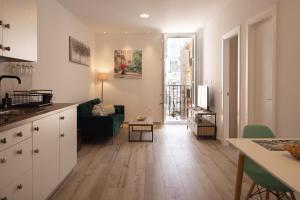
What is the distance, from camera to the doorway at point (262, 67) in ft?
10.8

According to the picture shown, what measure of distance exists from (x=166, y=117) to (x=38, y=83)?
15.8ft

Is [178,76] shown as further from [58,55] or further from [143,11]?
[58,55]

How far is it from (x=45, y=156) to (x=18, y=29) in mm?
1251

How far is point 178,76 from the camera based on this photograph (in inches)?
323

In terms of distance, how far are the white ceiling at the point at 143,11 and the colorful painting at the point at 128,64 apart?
71 centimetres

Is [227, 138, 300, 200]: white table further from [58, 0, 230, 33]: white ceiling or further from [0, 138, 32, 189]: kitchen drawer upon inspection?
[58, 0, 230, 33]: white ceiling

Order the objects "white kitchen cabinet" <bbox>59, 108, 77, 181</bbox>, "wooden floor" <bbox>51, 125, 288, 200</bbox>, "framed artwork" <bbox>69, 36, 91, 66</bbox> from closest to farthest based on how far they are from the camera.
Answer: "wooden floor" <bbox>51, 125, 288, 200</bbox>, "white kitchen cabinet" <bbox>59, 108, 77, 181</bbox>, "framed artwork" <bbox>69, 36, 91, 66</bbox>

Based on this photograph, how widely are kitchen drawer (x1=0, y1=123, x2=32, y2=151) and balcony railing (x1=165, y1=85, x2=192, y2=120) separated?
21.0 feet

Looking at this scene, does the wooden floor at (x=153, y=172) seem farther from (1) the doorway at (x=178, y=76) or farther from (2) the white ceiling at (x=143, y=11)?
(1) the doorway at (x=178, y=76)

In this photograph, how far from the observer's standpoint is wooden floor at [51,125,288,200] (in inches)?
114

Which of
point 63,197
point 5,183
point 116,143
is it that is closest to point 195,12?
point 116,143

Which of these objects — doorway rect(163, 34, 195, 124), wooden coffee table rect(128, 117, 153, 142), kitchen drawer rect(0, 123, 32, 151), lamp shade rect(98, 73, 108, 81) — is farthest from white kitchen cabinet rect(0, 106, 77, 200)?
doorway rect(163, 34, 195, 124)

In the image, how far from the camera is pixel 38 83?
3.88m

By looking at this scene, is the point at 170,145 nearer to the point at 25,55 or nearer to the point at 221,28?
the point at 221,28
